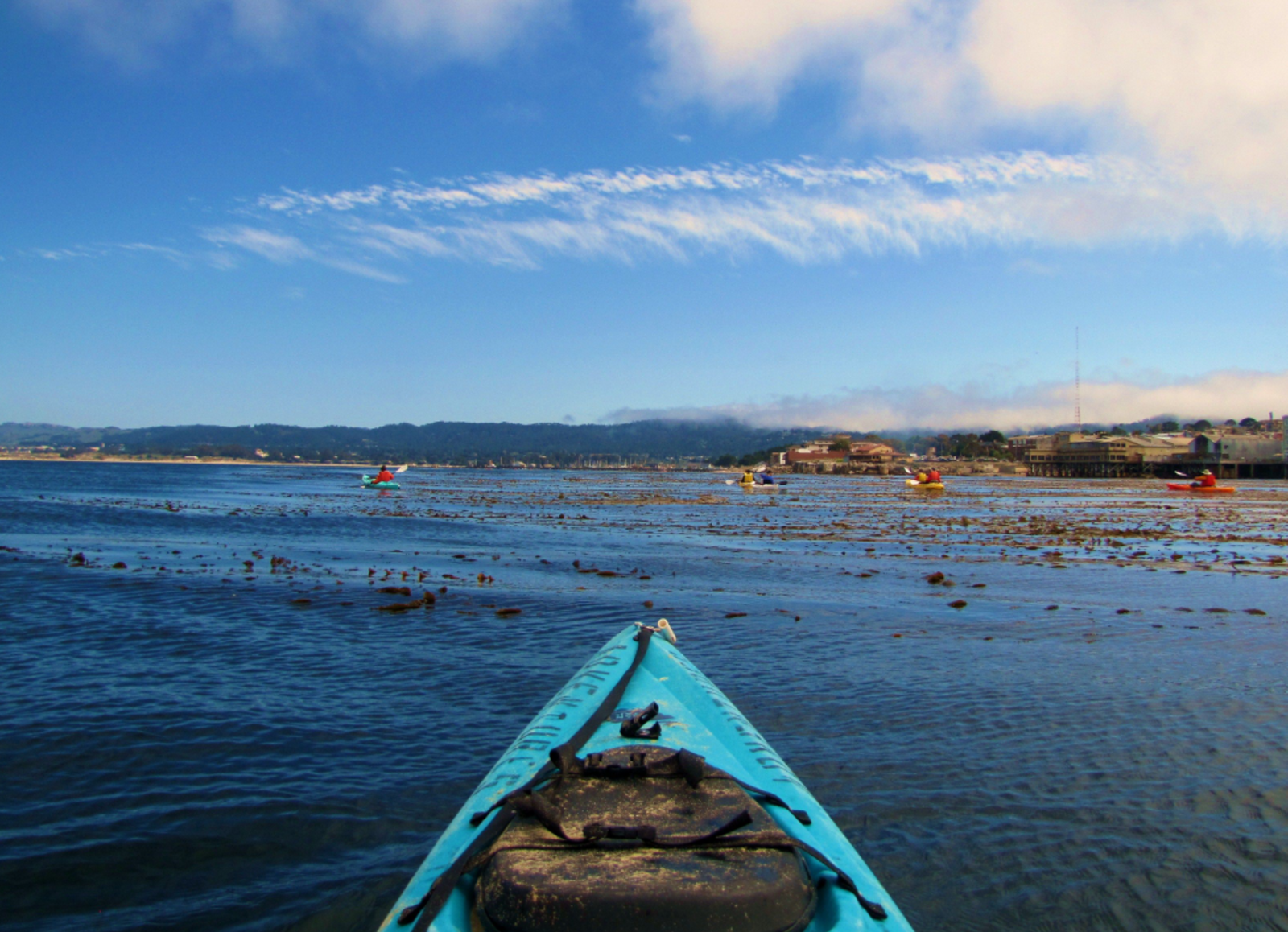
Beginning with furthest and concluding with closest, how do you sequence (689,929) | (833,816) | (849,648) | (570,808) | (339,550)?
(339,550) < (849,648) < (833,816) < (570,808) < (689,929)

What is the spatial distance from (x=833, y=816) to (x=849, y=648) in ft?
16.4

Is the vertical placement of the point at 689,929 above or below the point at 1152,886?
above

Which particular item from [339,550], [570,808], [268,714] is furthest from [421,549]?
[570,808]

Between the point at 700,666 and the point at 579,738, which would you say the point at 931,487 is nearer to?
the point at 700,666

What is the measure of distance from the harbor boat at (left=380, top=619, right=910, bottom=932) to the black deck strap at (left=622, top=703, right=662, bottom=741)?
6 cm

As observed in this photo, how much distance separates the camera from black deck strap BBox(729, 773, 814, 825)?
3.75m

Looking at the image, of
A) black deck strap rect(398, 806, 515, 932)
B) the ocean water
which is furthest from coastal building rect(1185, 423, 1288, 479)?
black deck strap rect(398, 806, 515, 932)

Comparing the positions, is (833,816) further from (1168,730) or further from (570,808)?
(1168,730)

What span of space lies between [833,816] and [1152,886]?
1885 mm

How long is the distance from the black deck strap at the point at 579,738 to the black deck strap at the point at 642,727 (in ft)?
0.70

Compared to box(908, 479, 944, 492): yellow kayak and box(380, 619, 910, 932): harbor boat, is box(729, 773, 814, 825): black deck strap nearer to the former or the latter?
box(380, 619, 910, 932): harbor boat

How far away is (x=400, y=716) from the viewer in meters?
7.63

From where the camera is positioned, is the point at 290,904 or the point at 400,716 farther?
the point at 400,716

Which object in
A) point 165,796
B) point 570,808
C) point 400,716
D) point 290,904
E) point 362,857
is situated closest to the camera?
point 570,808
